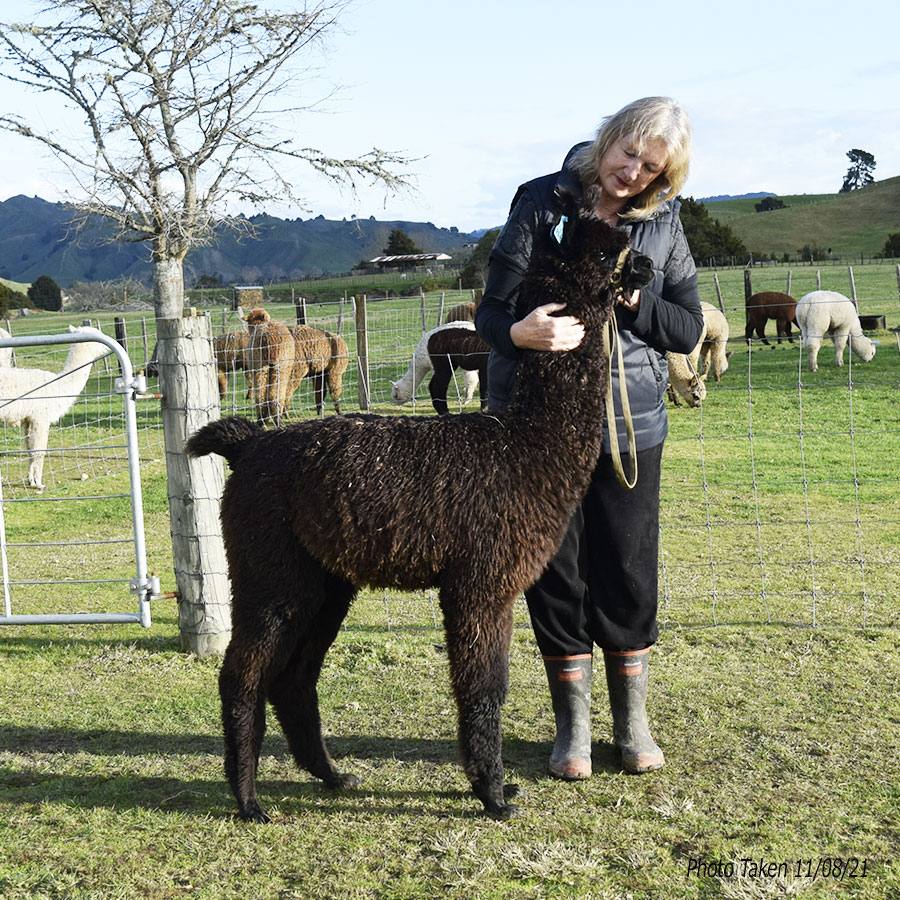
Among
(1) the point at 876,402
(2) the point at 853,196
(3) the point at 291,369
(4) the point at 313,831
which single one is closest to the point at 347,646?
(4) the point at 313,831

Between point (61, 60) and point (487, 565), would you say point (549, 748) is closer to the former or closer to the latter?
point (487, 565)

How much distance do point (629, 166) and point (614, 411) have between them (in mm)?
877

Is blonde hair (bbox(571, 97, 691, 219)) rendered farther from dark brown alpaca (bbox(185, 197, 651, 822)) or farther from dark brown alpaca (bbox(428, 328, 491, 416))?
dark brown alpaca (bbox(428, 328, 491, 416))

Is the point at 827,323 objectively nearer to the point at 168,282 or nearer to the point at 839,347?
the point at 839,347

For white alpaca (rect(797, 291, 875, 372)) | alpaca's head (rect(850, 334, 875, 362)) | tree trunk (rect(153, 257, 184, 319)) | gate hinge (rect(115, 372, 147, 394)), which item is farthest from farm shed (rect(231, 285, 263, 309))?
gate hinge (rect(115, 372, 147, 394))

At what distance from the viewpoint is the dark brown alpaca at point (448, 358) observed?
13586 millimetres

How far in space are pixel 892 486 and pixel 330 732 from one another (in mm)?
7047

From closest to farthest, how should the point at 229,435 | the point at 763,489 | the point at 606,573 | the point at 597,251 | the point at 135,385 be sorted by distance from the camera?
the point at 597,251 < the point at 229,435 < the point at 606,573 < the point at 135,385 < the point at 763,489

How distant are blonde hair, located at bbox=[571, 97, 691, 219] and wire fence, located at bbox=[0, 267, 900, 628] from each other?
2502 millimetres

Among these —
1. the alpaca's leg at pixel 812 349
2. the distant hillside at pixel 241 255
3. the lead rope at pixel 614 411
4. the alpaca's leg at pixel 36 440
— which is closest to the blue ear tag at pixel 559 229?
the lead rope at pixel 614 411

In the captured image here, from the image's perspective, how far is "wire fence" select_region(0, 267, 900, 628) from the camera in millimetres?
5883

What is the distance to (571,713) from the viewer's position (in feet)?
12.2

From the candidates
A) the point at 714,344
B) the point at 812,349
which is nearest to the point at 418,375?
the point at 714,344

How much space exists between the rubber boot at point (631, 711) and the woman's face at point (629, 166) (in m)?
1.80
